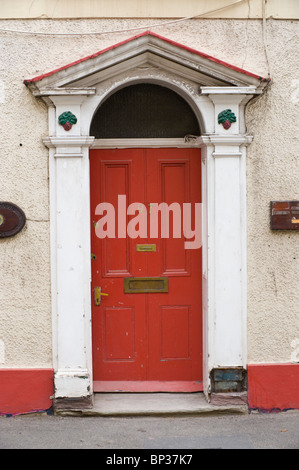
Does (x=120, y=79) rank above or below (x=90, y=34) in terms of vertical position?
below

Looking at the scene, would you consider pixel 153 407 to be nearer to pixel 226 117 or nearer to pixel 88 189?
pixel 88 189

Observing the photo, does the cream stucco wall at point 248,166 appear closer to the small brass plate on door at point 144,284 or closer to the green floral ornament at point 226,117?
the green floral ornament at point 226,117

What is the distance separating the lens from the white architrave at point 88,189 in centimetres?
596

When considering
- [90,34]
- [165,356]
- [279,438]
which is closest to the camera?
[279,438]

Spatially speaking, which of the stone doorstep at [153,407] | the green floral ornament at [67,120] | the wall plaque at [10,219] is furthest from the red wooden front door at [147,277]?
the wall plaque at [10,219]

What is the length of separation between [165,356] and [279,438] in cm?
140

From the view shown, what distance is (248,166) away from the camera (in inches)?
242

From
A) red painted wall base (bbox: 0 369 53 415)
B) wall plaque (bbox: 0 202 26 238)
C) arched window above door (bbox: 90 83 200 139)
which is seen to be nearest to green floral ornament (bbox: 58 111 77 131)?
arched window above door (bbox: 90 83 200 139)

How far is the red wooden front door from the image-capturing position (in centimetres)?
642

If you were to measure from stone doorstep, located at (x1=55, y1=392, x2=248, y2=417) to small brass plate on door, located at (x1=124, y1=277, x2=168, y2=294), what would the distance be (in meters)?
1.03

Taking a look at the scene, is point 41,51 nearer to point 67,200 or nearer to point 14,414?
point 67,200

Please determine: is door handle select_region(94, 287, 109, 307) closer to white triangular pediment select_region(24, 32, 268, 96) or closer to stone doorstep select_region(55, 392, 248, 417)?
stone doorstep select_region(55, 392, 248, 417)

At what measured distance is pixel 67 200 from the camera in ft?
19.9

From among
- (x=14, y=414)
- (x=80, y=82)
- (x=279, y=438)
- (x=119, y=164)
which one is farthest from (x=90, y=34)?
(x=279, y=438)
